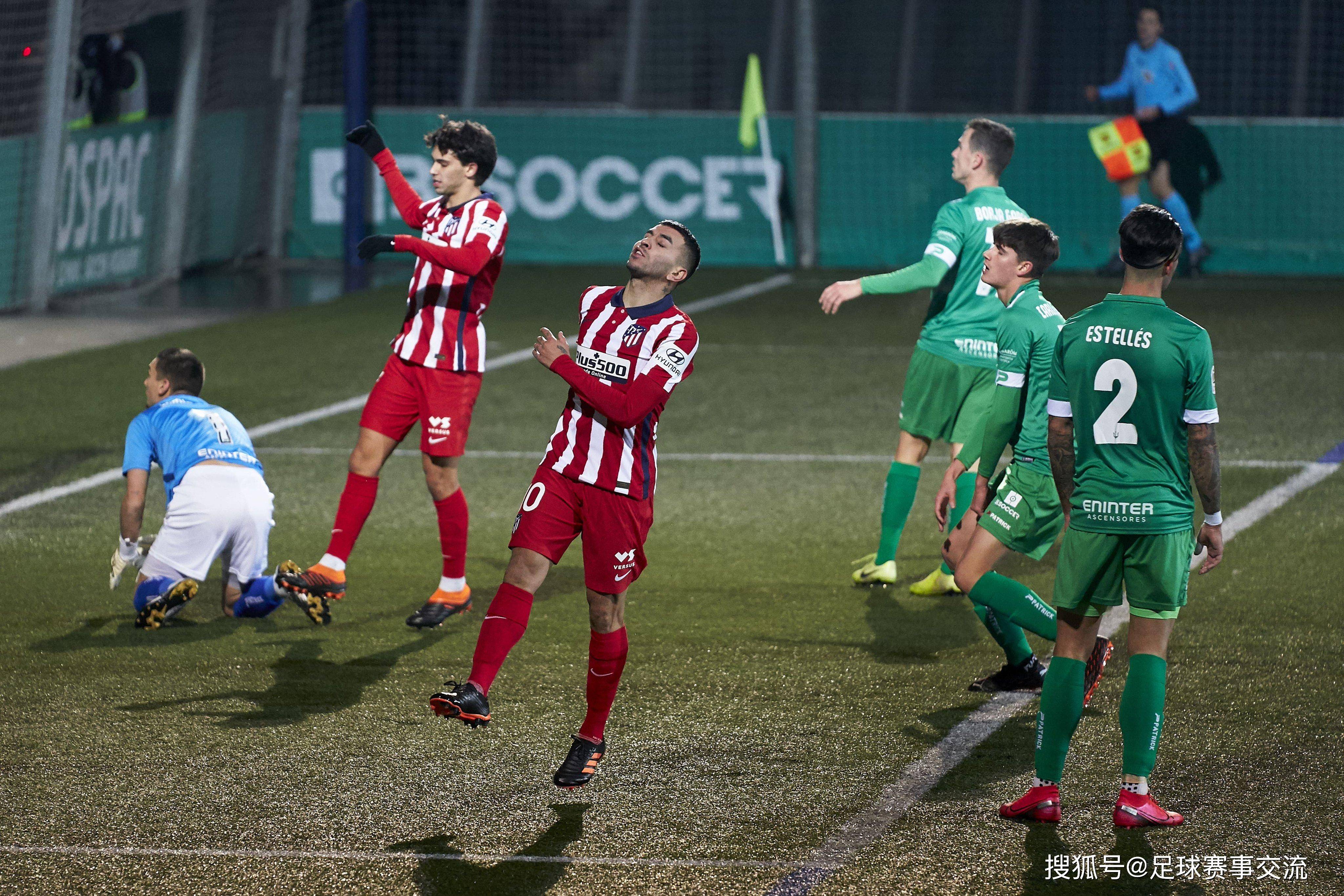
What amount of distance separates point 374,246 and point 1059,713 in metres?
3.06

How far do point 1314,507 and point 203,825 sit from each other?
617cm

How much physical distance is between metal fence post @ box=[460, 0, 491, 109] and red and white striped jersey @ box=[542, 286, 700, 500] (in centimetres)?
1637

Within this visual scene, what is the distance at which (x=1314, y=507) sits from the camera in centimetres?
889

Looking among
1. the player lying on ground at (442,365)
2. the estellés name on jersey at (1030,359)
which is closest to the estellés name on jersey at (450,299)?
the player lying on ground at (442,365)

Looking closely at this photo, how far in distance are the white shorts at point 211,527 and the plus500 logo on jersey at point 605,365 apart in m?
2.31

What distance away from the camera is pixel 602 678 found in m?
5.22

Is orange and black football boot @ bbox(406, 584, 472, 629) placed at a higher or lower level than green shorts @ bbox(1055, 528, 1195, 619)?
lower

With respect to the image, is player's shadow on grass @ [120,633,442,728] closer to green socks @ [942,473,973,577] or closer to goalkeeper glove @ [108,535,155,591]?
goalkeeper glove @ [108,535,155,591]

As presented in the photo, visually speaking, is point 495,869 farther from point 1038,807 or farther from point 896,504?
point 896,504

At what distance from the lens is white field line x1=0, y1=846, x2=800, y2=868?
15.1ft

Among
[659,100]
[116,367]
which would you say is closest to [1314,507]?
[116,367]

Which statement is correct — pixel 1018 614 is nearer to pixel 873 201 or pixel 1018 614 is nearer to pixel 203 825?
pixel 203 825

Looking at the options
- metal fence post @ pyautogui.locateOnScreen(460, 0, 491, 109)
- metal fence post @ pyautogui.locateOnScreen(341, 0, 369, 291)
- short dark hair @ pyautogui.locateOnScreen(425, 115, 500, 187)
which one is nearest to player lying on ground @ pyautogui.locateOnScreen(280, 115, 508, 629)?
short dark hair @ pyautogui.locateOnScreen(425, 115, 500, 187)

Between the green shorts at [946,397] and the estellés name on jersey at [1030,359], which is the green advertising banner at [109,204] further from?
the estellés name on jersey at [1030,359]
